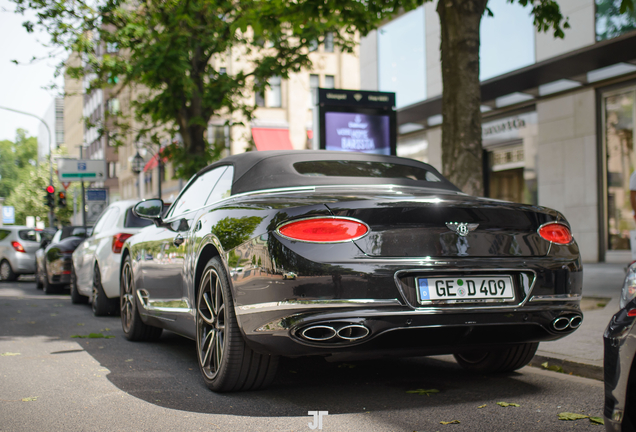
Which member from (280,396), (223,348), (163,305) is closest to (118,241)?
(163,305)

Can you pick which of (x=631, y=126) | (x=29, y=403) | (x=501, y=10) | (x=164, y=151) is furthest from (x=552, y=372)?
(x=164, y=151)

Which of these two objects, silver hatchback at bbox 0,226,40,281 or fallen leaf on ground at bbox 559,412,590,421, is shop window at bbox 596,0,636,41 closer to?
fallen leaf on ground at bbox 559,412,590,421

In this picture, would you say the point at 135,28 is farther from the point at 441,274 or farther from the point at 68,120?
the point at 68,120

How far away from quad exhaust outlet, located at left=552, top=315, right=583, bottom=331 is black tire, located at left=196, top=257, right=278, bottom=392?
5.15 feet

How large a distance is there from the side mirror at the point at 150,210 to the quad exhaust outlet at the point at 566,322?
10.7ft

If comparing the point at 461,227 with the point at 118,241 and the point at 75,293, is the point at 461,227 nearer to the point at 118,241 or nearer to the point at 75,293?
the point at 118,241

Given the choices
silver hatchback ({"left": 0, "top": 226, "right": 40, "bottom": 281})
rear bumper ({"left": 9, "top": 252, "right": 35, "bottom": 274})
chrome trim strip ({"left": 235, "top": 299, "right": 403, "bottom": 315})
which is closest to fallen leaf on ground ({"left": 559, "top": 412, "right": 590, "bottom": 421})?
chrome trim strip ({"left": 235, "top": 299, "right": 403, "bottom": 315})

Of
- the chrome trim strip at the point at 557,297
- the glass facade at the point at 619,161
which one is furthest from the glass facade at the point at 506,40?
the chrome trim strip at the point at 557,297

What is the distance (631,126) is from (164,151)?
1164cm

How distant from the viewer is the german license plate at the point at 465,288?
12.1 feet

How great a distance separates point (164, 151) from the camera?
19.6 meters

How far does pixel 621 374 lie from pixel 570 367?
2738 mm

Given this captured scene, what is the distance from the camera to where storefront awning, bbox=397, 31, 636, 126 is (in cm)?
1324

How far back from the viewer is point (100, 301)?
8.98 meters
